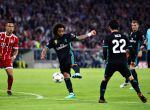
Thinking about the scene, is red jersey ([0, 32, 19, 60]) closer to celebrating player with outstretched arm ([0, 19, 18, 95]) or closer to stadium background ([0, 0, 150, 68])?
celebrating player with outstretched arm ([0, 19, 18, 95])

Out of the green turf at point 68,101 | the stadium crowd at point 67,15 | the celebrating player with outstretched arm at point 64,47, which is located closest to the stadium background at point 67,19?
the stadium crowd at point 67,15

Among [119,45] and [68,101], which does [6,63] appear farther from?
[119,45]

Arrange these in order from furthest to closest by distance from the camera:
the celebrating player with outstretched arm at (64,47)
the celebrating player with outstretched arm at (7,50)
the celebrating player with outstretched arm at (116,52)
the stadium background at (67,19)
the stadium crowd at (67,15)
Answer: the stadium crowd at (67,15)
the stadium background at (67,19)
the celebrating player with outstretched arm at (7,50)
the celebrating player with outstretched arm at (64,47)
the celebrating player with outstretched arm at (116,52)

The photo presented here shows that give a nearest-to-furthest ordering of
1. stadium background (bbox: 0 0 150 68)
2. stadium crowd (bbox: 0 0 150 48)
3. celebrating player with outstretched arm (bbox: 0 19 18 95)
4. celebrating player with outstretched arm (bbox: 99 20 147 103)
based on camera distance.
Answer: celebrating player with outstretched arm (bbox: 99 20 147 103), celebrating player with outstretched arm (bbox: 0 19 18 95), stadium background (bbox: 0 0 150 68), stadium crowd (bbox: 0 0 150 48)

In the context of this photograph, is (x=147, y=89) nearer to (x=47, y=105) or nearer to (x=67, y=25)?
(x=47, y=105)

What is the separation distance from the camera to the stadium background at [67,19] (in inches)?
1686

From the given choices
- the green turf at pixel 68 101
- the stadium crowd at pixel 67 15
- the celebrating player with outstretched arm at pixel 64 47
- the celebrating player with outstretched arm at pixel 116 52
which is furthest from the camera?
the stadium crowd at pixel 67 15

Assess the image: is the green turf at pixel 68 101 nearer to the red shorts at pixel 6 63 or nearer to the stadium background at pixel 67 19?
the red shorts at pixel 6 63

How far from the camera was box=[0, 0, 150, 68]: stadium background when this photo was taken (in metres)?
42.8

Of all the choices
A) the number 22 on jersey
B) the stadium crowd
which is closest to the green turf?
the number 22 on jersey

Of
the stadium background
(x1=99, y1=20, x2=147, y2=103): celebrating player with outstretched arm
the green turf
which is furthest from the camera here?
the stadium background

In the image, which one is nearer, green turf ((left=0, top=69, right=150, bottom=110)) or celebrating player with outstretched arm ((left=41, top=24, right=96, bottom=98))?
green turf ((left=0, top=69, right=150, bottom=110))

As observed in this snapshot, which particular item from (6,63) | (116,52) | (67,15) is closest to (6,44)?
(6,63)

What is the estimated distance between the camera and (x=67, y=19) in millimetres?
49594
